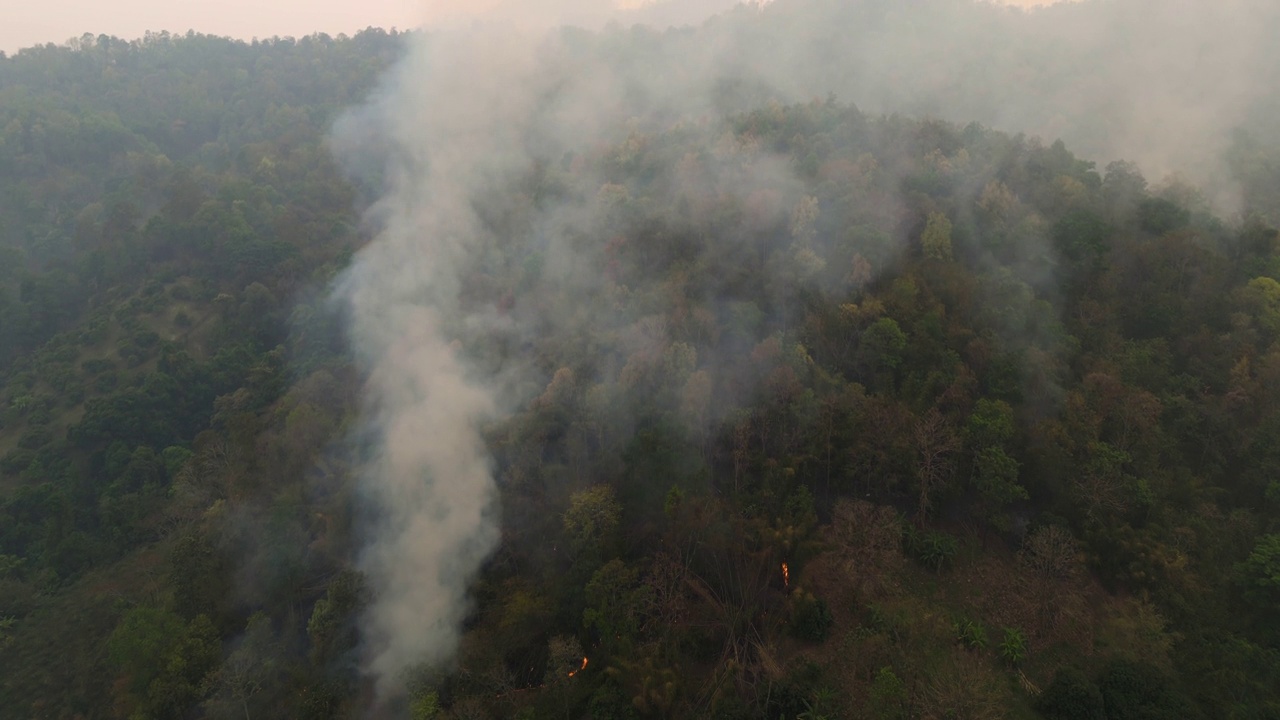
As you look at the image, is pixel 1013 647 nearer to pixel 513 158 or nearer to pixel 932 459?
pixel 932 459

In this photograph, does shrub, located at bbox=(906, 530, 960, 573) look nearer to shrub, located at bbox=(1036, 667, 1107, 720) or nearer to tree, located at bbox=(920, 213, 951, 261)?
shrub, located at bbox=(1036, 667, 1107, 720)

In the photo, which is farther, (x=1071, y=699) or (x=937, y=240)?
(x=937, y=240)

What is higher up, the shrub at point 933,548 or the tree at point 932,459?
the tree at point 932,459

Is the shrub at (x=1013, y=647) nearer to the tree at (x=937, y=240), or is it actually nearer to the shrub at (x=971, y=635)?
the shrub at (x=971, y=635)

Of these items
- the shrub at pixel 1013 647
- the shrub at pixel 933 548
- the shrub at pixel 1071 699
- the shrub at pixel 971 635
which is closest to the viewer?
the shrub at pixel 1071 699

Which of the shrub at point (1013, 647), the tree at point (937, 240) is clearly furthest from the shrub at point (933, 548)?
the tree at point (937, 240)

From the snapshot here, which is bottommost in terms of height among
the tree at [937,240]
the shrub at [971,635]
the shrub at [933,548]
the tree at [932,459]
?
the shrub at [971,635]

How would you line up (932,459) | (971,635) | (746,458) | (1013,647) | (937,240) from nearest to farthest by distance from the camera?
(1013,647), (971,635), (932,459), (746,458), (937,240)

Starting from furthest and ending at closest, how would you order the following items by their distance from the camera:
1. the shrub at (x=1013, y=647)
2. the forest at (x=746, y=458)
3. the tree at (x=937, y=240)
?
the tree at (x=937, y=240)
the forest at (x=746, y=458)
the shrub at (x=1013, y=647)

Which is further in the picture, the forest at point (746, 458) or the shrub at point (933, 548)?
the shrub at point (933, 548)

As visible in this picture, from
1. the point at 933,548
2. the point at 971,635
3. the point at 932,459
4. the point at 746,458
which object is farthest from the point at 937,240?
the point at 971,635
